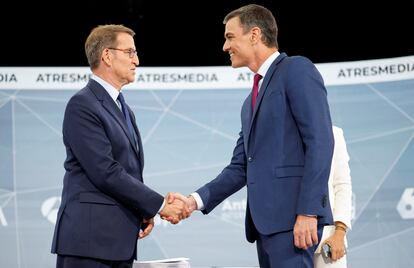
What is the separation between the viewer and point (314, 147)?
2.39 meters

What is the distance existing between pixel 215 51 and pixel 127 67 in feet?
9.19

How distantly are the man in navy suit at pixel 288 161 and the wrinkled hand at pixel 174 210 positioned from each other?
22.5 inches

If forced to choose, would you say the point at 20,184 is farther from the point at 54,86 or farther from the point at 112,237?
the point at 112,237

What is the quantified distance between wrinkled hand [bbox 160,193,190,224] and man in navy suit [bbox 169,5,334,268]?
572 millimetres

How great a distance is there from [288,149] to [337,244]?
64cm

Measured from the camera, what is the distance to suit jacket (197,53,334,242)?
240 centimetres

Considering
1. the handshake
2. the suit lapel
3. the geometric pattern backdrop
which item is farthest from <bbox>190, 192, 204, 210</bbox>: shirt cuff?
the geometric pattern backdrop

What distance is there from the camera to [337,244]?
2.88 metres

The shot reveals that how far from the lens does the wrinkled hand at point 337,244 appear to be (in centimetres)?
287

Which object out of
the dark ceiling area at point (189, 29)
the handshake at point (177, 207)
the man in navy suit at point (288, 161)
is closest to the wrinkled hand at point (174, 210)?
the handshake at point (177, 207)

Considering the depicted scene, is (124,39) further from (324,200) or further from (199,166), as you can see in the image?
(199,166)

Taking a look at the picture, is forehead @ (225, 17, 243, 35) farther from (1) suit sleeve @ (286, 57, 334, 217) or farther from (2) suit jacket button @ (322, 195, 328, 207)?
(2) suit jacket button @ (322, 195, 328, 207)

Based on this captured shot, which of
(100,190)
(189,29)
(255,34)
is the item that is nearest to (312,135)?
(255,34)

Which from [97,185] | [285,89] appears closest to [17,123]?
[97,185]
